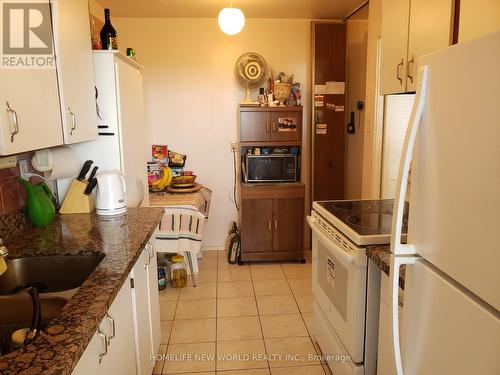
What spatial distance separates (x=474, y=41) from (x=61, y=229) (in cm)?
185

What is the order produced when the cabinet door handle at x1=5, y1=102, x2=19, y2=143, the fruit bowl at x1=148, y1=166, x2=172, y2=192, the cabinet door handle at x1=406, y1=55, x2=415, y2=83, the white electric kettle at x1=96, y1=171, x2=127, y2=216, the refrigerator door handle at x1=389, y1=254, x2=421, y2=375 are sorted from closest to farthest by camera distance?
the refrigerator door handle at x1=389, y1=254, x2=421, y2=375 → the cabinet door handle at x1=5, y1=102, x2=19, y2=143 → the cabinet door handle at x1=406, y1=55, x2=415, y2=83 → the white electric kettle at x1=96, y1=171, x2=127, y2=216 → the fruit bowl at x1=148, y1=166, x2=172, y2=192

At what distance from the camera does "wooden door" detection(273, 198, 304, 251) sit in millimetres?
3678

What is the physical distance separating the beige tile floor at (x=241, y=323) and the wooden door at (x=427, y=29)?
5.62ft

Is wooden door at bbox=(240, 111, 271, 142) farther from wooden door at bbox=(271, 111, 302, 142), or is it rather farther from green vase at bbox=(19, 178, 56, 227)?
green vase at bbox=(19, 178, 56, 227)

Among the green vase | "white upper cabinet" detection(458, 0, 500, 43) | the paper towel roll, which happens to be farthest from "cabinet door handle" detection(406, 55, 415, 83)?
the green vase

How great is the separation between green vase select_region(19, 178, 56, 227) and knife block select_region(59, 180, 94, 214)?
175mm

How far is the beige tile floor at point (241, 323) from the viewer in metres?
2.21

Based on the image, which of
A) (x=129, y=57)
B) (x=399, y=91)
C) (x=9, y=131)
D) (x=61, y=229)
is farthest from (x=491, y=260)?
(x=129, y=57)

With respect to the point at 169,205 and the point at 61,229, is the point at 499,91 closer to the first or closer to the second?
the point at 61,229

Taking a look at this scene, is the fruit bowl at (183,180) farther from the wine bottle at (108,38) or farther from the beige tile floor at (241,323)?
the wine bottle at (108,38)

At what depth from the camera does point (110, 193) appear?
2006mm

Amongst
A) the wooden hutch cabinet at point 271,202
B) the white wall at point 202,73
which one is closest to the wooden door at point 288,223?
the wooden hutch cabinet at point 271,202

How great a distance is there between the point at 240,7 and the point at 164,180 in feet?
5.90

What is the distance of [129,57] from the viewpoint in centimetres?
239
